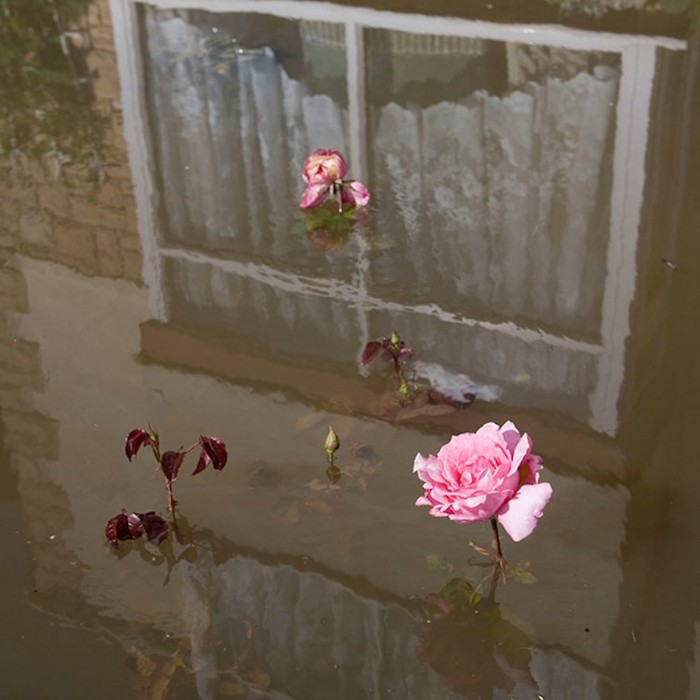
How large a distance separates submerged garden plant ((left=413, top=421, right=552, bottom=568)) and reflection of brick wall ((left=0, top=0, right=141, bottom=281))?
Answer: 1.77m

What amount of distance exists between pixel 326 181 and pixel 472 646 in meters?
1.97

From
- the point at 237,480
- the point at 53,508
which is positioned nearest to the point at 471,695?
the point at 237,480

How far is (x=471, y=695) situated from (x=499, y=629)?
0.56 feet

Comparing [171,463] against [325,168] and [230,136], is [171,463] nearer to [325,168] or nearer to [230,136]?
[325,168]

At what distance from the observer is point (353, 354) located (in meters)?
3.06

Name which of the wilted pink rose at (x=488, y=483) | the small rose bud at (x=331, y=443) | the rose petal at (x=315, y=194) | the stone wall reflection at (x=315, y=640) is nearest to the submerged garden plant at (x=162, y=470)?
the stone wall reflection at (x=315, y=640)

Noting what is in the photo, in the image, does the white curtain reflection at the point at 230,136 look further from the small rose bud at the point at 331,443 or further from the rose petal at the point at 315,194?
the small rose bud at the point at 331,443

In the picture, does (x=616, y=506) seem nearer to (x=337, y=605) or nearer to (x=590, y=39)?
(x=337, y=605)

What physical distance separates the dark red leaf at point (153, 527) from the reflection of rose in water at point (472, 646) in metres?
0.65

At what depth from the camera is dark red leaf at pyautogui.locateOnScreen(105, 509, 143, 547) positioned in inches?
92.4

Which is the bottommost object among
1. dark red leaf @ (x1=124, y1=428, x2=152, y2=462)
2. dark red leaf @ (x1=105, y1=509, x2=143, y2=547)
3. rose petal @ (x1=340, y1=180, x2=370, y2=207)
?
dark red leaf @ (x1=105, y1=509, x2=143, y2=547)

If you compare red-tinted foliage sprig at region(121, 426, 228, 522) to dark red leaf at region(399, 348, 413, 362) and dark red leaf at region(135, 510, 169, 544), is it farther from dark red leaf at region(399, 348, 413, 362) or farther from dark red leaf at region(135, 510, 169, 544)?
dark red leaf at region(399, 348, 413, 362)

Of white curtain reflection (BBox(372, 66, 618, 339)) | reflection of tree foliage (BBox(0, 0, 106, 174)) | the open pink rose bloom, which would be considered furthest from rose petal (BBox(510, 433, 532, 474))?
reflection of tree foliage (BBox(0, 0, 106, 174))

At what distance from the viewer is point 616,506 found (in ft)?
8.05
